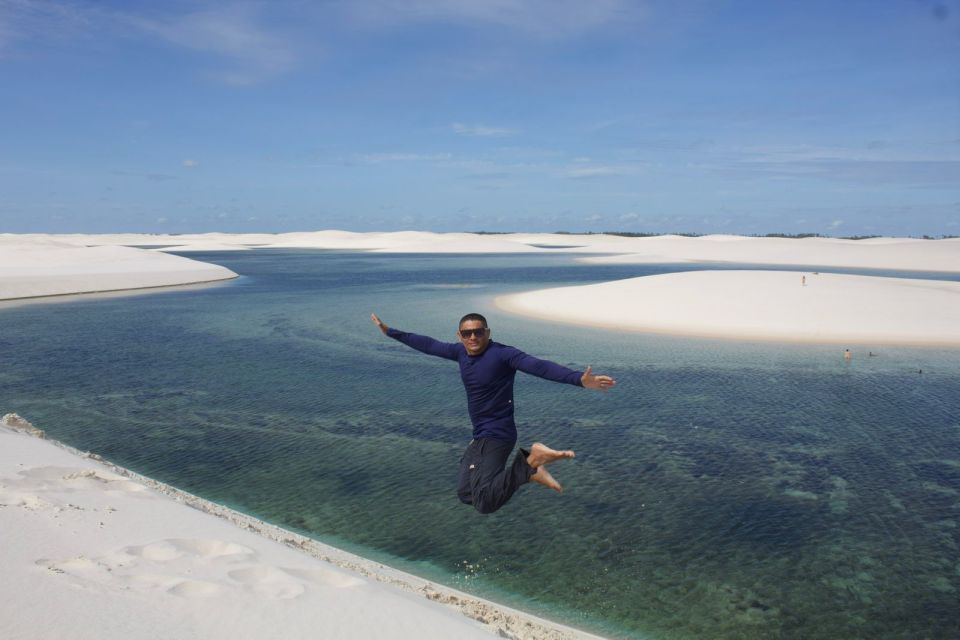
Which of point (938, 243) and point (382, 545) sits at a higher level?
point (938, 243)

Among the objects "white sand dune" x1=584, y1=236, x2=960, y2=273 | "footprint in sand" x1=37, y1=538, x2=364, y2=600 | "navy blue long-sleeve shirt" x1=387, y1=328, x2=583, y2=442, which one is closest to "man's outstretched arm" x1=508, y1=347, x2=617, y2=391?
"navy blue long-sleeve shirt" x1=387, y1=328, x2=583, y2=442

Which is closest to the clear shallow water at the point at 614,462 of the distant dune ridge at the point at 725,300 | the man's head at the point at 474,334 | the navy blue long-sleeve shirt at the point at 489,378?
the navy blue long-sleeve shirt at the point at 489,378

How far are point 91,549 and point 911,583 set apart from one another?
9.33 metres

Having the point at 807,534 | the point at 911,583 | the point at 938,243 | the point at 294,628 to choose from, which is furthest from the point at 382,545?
the point at 938,243

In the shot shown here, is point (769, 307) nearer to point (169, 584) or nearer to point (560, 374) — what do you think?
point (560, 374)

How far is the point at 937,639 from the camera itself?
25.0ft

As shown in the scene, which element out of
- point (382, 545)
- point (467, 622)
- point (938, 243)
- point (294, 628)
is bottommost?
point (382, 545)

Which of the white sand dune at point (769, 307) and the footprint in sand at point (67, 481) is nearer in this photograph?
the footprint in sand at point (67, 481)

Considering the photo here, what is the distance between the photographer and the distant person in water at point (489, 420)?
6043 mm

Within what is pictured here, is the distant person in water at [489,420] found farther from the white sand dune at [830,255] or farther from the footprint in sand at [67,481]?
the white sand dune at [830,255]

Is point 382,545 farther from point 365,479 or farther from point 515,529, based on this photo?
point 365,479

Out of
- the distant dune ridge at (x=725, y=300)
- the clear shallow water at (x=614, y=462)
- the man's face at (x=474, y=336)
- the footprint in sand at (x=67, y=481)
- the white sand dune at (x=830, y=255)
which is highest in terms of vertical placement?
the white sand dune at (x=830, y=255)

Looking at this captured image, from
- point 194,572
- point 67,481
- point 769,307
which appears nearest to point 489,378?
point 194,572

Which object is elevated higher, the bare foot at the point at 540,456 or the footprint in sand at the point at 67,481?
the bare foot at the point at 540,456
